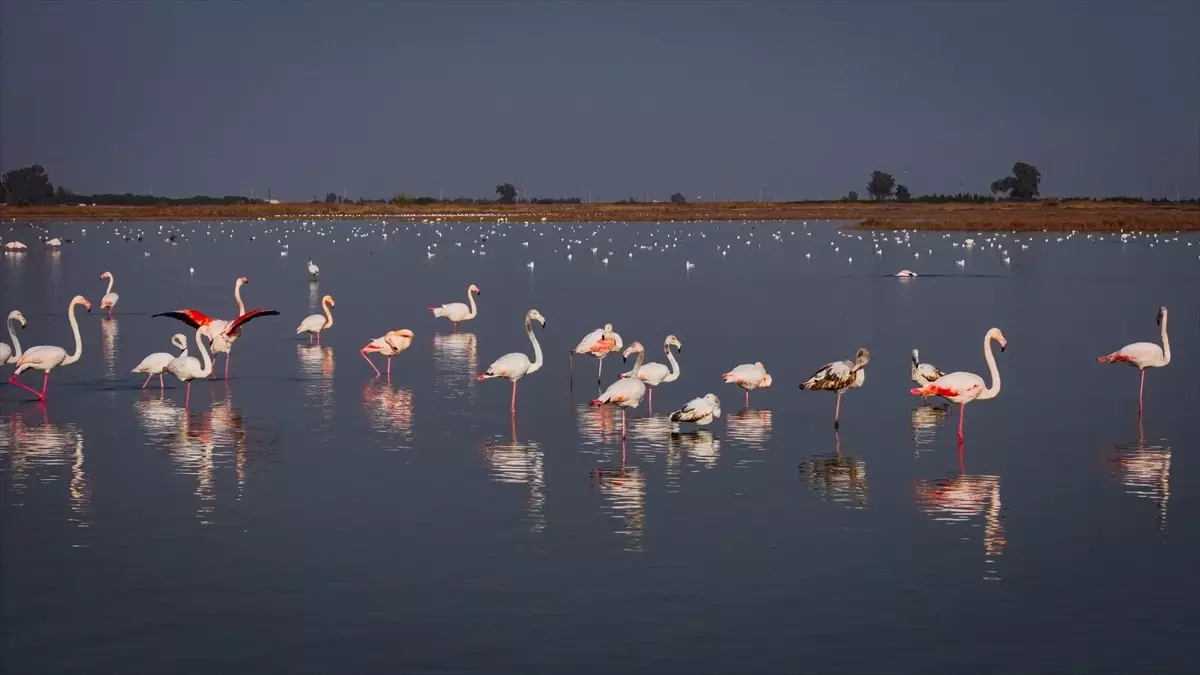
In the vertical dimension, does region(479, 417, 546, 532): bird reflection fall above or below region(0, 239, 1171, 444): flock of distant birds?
below

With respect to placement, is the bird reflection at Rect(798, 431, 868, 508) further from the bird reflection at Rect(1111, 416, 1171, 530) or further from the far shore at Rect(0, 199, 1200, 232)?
the far shore at Rect(0, 199, 1200, 232)

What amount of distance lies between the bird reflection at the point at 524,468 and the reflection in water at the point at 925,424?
13.1 ft

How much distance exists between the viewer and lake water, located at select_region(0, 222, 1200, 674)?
9.56 meters

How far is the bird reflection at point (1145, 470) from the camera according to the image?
13578 mm

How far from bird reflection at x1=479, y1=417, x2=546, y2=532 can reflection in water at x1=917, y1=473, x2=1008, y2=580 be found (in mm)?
3393

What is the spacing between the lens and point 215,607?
10.3 metres

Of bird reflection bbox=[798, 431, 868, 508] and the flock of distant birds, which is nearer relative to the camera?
bird reflection bbox=[798, 431, 868, 508]

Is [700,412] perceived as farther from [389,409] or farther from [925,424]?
[389,409]

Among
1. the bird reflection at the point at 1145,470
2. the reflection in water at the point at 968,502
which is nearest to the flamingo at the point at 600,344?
the bird reflection at the point at 1145,470

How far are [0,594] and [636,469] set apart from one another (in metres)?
6.21

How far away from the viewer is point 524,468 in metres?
14.8

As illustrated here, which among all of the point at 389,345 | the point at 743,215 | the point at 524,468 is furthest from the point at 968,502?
the point at 743,215

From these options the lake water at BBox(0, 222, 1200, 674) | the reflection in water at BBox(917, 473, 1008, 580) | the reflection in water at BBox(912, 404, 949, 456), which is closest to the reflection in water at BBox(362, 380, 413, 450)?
the lake water at BBox(0, 222, 1200, 674)

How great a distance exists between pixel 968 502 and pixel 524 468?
432 cm
